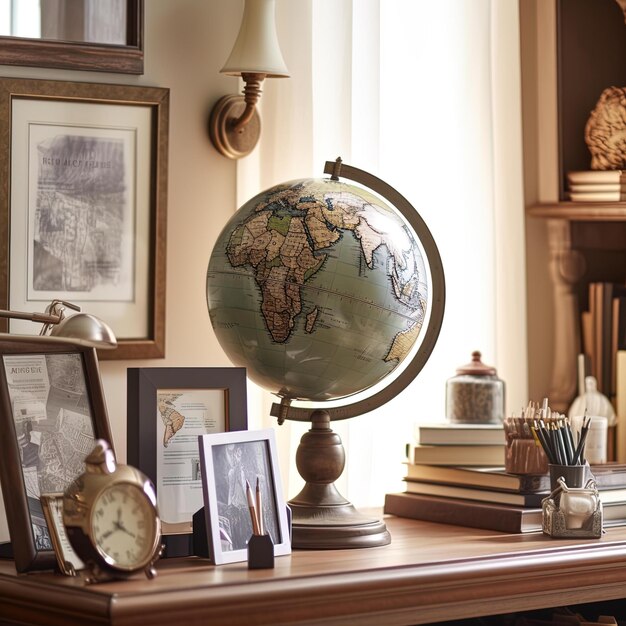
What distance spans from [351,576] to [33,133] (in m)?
0.95

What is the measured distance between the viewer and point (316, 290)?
1.74m

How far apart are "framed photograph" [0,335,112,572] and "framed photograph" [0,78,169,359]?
30 cm

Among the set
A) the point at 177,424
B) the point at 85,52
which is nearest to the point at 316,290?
the point at 177,424

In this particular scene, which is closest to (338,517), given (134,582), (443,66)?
(134,582)

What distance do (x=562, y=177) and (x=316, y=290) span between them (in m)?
0.98

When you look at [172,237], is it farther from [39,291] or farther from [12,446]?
[12,446]

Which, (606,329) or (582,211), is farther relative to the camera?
(606,329)

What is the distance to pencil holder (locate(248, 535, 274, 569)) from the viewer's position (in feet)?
5.26

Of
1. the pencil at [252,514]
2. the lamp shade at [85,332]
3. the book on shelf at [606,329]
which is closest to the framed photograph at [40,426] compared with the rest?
the lamp shade at [85,332]

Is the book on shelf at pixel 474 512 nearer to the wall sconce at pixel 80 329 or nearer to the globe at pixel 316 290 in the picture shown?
the globe at pixel 316 290

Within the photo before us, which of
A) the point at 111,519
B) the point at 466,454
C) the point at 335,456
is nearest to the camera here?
the point at 111,519

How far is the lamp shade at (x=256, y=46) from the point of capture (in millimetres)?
2066

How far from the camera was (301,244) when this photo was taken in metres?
1.75

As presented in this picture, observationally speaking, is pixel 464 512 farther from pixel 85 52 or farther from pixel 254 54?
pixel 85 52
